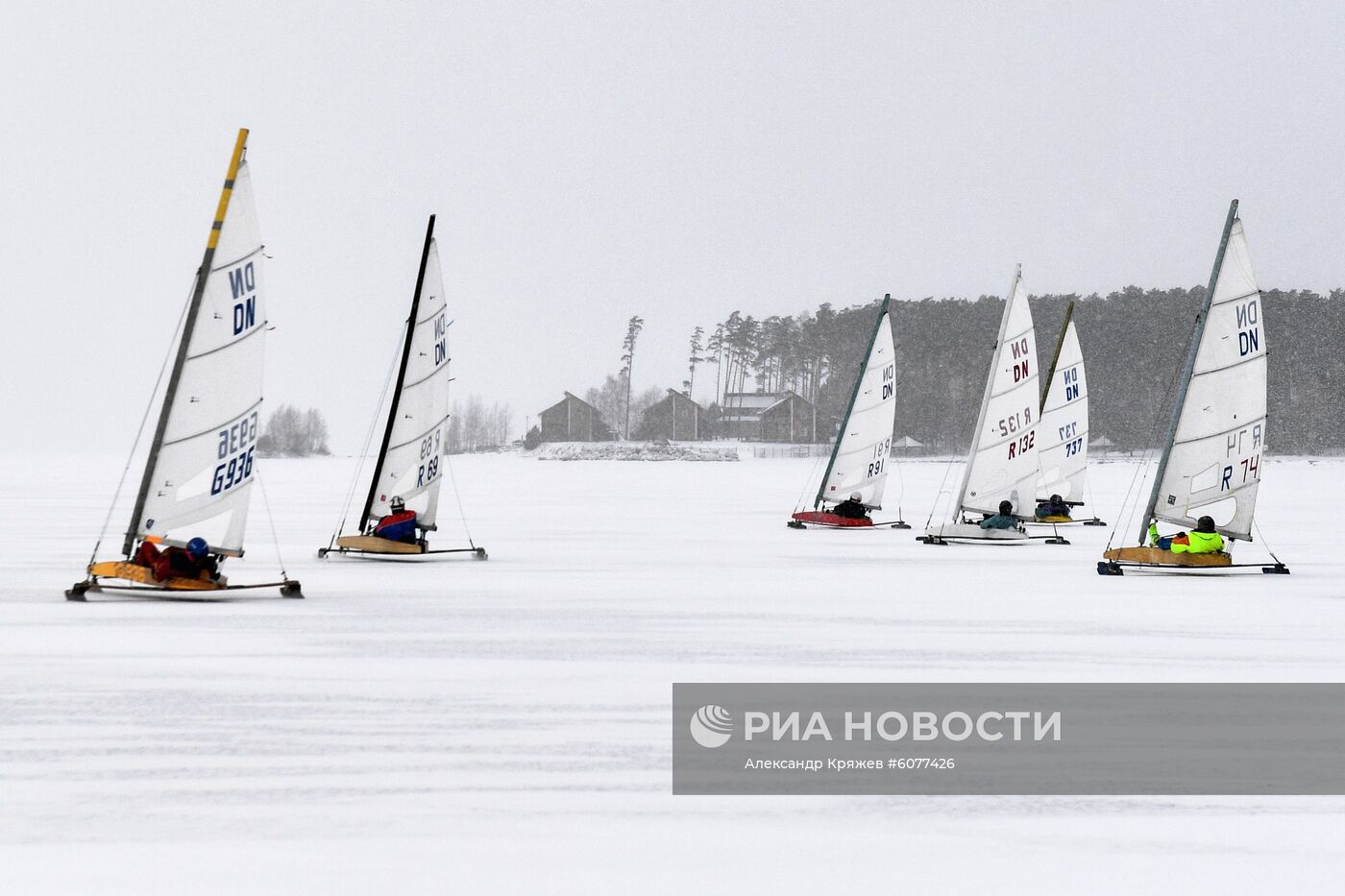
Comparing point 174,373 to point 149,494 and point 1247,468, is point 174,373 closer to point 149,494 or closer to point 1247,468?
point 149,494

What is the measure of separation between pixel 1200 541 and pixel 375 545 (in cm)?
1109

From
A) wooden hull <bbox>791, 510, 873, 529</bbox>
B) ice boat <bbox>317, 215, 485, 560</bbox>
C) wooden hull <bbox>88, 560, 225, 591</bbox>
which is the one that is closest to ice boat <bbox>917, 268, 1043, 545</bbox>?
wooden hull <bbox>791, 510, 873, 529</bbox>

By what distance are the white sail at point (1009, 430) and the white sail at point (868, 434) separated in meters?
5.08

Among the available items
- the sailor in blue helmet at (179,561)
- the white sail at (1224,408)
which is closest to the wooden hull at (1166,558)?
the white sail at (1224,408)

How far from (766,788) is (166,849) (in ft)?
9.35

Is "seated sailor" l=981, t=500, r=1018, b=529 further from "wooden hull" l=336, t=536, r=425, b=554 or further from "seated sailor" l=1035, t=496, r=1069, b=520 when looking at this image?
"wooden hull" l=336, t=536, r=425, b=554

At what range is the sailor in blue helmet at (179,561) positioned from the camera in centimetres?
1542

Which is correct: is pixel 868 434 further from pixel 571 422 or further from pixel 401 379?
pixel 571 422

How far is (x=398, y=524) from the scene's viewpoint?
21.3 m

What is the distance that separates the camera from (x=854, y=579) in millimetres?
19031

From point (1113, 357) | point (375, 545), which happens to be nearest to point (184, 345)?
point (375, 545)

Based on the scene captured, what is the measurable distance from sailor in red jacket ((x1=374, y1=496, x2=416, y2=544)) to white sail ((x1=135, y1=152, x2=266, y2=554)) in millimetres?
5276

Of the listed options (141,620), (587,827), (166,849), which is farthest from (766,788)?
(141,620)

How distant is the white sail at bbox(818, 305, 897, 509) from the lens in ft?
103
